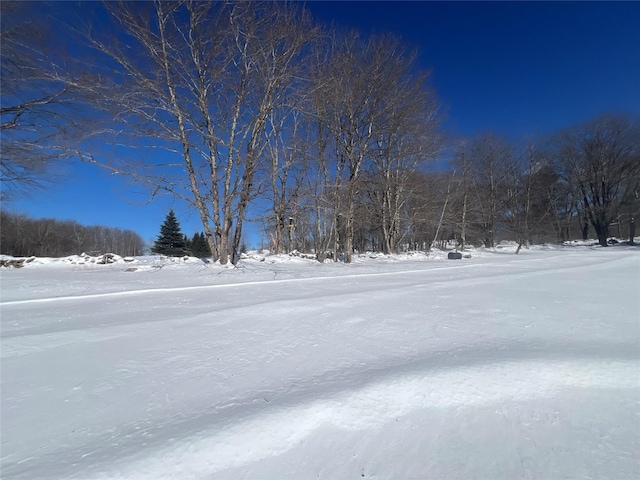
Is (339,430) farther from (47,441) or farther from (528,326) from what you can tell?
(528,326)

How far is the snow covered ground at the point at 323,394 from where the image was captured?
128 centimetres

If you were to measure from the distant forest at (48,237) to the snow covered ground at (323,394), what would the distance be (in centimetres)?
4054

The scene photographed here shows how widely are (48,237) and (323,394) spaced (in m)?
60.1

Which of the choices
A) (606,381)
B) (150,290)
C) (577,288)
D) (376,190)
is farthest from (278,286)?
(376,190)

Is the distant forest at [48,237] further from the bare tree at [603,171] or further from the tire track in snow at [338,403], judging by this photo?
the bare tree at [603,171]

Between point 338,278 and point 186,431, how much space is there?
5747 mm

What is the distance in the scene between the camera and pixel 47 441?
4.65 feet

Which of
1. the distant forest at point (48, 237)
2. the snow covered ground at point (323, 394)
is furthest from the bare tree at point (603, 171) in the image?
the distant forest at point (48, 237)

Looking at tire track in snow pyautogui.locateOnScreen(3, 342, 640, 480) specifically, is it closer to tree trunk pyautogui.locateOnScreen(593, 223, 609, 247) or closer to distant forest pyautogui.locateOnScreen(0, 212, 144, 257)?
tree trunk pyautogui.locateOnScreen(593, 223, 609, 247)

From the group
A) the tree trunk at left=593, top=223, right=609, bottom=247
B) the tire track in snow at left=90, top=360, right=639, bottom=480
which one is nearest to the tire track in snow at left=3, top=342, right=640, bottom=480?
the tire track in snow at left=90, top=360, right=639, bottom=480

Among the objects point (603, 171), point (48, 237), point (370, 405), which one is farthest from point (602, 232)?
point (48, 237)

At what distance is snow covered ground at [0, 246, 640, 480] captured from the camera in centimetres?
128

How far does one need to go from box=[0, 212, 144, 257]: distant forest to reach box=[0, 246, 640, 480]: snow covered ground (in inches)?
1596

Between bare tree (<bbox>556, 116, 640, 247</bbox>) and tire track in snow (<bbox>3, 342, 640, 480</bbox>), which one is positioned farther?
bare tree (<bbox>556, 116, 640, 247</bbox>)
